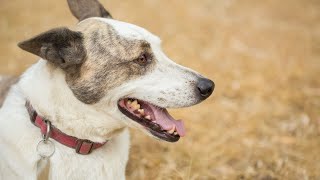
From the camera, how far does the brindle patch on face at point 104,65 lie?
3.26m

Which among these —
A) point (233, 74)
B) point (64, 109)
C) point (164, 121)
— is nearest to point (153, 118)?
point (164, 121)

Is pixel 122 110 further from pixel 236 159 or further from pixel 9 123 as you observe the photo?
pixel 236 159

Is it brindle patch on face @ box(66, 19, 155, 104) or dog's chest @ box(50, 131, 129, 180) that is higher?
brindle patch on face @ box(66, 19, 155, 104)

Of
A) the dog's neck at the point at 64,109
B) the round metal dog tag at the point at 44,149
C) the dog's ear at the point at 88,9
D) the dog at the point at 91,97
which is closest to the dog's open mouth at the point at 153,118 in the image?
the dog at the point at 91,97

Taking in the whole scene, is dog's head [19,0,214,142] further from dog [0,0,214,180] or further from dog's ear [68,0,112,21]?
dog's ear [68,0,112,21]

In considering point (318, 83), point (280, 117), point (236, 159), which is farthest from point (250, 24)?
point (236, 159)

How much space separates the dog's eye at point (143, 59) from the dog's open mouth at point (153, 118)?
243 millimetres

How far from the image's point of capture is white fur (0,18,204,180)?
10.7ft

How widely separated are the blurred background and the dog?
3.72 feet

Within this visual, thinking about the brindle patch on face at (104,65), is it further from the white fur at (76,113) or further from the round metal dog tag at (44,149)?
the round metal dog tag at (44,149)

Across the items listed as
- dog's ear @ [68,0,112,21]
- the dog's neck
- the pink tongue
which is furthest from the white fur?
dog's ear @ [68,0,112,21]

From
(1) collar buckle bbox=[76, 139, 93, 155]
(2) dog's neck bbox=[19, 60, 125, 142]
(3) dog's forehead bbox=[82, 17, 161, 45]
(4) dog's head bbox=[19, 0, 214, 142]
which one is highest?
(3) dog's forehead bbox=[82, 17, 161, 45]

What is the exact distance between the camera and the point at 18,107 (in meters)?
3.50

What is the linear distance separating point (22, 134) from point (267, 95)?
12.0 ft
